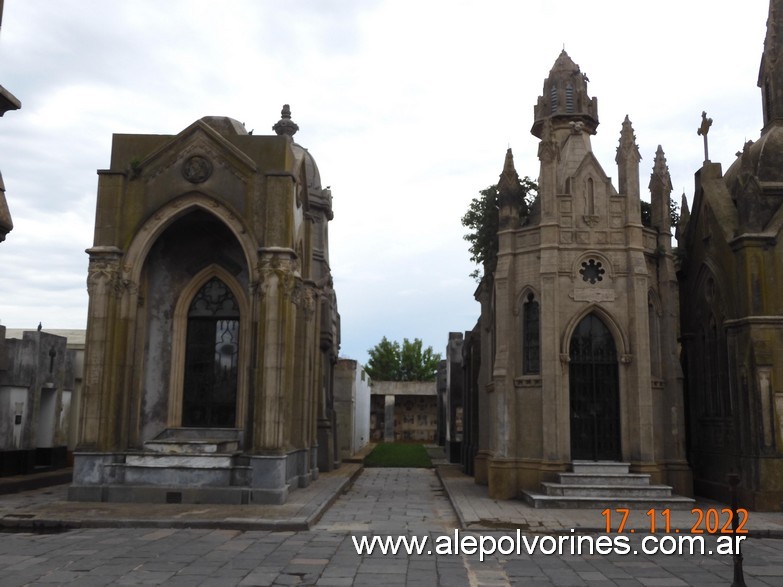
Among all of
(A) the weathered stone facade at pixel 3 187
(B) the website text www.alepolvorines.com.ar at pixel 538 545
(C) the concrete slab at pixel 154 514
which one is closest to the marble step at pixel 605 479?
(B) the website text www.alepolvorines.com.ar at pixel 538 545

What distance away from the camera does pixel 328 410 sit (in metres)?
27.1

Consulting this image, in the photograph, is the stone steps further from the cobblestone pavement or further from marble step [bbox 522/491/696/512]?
the cobblestone pavement

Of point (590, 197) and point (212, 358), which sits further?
point (212, 358)

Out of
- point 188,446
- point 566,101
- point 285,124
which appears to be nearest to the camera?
point 188,446

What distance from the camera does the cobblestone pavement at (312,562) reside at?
9.17m

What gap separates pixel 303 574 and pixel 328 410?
17620 millimetres

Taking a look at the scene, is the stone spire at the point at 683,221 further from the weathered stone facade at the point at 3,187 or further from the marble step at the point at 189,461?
the weathered stone facade at the point at 3,187

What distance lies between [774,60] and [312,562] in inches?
630

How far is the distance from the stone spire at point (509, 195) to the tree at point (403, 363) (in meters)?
61.3

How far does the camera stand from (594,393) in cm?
1744

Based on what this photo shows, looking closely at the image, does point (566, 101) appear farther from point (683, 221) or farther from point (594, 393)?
point (594, 393)

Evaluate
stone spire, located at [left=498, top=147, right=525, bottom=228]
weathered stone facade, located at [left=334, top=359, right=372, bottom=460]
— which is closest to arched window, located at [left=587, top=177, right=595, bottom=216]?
stone spire, located at [left=498, top=147, right=525, bottom=228]

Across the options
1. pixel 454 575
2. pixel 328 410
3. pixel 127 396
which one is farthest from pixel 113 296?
pixel 328 410
